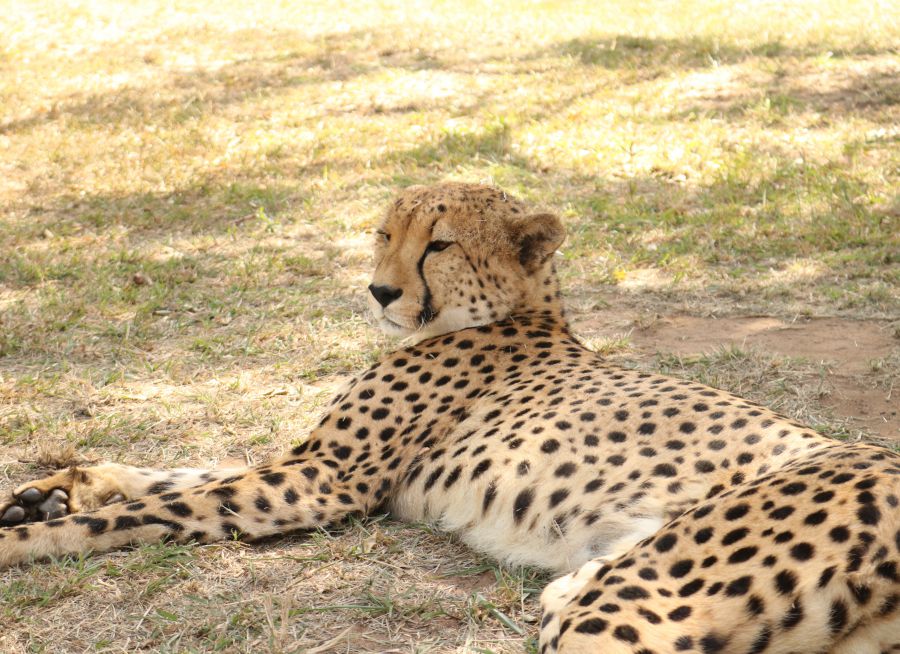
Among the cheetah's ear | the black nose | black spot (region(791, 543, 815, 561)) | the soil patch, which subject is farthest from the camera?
the soil patch

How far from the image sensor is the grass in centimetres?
306

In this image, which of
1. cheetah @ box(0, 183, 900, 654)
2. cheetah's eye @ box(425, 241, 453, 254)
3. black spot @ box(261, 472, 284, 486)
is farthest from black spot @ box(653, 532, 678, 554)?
cheetah's eye @ box(425, 241, 453, 254)

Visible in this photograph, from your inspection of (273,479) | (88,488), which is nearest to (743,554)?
(273,479)

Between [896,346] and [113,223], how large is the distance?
437 cm

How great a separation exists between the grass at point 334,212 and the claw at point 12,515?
1.13 feet

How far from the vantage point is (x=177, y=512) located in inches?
127

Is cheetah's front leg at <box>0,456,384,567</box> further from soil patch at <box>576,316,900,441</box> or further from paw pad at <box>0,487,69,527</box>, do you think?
soil patch at <box>576,316,900,441</box>

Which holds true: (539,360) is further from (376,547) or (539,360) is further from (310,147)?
(310,147)

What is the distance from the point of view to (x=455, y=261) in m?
3.74

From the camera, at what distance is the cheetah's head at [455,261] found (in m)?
3.72

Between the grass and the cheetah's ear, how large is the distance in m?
1.08

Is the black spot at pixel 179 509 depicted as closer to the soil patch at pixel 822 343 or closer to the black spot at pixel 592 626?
the black spot at pixel 592 626

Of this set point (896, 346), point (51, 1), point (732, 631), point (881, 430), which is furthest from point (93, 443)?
point (51, 1)

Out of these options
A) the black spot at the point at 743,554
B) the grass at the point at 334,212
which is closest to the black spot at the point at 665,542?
the black spot at the point at 743,554
